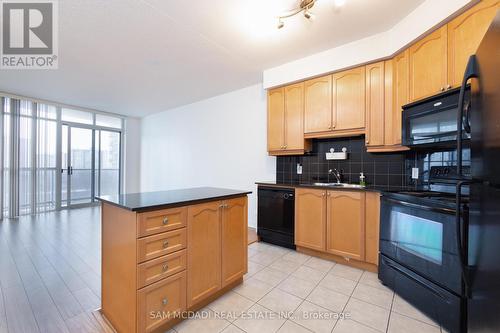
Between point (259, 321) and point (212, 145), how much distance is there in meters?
3.67

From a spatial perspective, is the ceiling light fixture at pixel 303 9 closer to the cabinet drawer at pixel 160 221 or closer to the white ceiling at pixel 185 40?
the white ceiling at pixel 185 40

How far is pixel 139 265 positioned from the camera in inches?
52.5

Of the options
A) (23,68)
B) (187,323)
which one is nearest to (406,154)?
(187,323)

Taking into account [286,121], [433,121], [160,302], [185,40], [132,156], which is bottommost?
[160,302]

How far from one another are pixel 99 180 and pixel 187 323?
5832 millimetres

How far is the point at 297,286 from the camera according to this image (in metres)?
2.12

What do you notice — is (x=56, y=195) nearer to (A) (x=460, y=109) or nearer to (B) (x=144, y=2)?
(B) (x=144, y=2)

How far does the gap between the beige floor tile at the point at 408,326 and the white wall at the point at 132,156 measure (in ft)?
22.5

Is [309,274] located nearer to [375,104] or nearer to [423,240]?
[423,240]

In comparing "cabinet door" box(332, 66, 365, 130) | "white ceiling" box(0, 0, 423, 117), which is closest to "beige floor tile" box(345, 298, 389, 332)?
"cabinet door" box(332, 66, 365, 130)

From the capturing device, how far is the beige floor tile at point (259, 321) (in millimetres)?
1559

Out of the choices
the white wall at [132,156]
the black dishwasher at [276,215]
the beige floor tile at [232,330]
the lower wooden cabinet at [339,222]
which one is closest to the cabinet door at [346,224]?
the lower wooden cabinet at [339,222]

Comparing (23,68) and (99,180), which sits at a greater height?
(23,68)

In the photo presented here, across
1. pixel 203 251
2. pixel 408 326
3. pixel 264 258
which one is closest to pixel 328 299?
pixel 408 326
